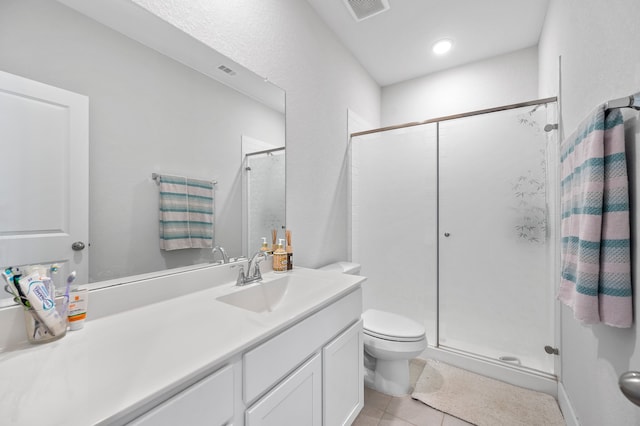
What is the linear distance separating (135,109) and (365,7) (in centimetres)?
171

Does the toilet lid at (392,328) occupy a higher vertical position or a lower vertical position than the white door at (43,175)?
lower

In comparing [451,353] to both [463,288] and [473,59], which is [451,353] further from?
[473,59]

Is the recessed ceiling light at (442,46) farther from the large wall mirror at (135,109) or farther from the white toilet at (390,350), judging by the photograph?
the white toilet at (390,350)

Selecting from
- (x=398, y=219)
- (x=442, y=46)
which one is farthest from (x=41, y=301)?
(x=442, y=46)

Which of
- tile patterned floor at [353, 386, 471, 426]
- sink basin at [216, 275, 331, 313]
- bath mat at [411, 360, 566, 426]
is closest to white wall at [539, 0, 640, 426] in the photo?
bath mat at [411, 360, 566, 426]

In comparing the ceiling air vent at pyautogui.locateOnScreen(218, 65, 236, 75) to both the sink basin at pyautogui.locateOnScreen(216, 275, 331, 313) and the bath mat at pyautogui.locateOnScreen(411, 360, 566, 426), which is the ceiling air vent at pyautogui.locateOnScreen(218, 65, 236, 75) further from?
the bath mat at pyautogui.locateOnScreen(411, 360, 566, 426)

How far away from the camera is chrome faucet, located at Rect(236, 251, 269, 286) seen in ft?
4.25

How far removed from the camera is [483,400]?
1649mm

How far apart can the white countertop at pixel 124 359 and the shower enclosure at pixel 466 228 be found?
1474 millimetres

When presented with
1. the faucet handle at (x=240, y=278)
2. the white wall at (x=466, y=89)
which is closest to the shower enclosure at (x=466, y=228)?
the white wall at (x=466, y=89)

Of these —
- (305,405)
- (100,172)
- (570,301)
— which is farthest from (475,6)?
(305,405)

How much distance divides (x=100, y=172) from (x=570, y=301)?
5.88ft

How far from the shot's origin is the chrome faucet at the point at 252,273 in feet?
4.25

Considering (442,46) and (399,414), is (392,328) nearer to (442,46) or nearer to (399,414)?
(399,414)
